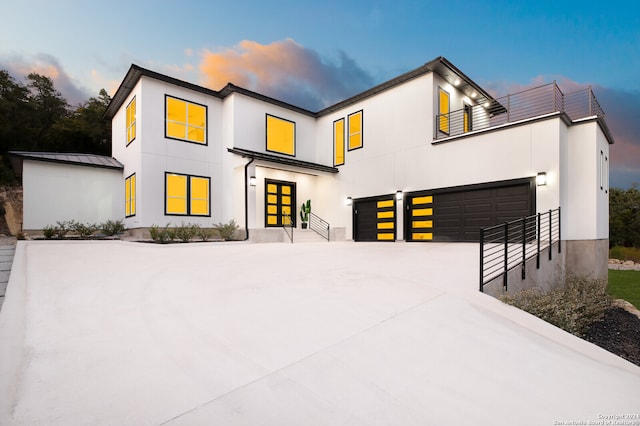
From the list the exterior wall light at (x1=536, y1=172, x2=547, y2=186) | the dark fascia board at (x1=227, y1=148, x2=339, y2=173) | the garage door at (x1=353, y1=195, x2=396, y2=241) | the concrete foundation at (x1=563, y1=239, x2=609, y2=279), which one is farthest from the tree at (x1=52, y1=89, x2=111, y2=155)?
the concrete foundation at (x1=563, y1=239, x2=609, y2=279)

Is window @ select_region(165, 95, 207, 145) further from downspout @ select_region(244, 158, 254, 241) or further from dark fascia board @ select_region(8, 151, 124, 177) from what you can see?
dark fascia board @ select_region(8, 151, 124, 177)

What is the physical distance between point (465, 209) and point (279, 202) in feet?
27.8

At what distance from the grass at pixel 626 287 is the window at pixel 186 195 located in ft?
49.8

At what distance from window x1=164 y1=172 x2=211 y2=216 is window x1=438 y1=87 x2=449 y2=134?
10472mm

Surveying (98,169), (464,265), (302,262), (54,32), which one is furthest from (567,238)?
(54,32)

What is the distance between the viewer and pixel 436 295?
4.65 meters

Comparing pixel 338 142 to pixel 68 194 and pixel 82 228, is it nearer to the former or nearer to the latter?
pixel 82 228

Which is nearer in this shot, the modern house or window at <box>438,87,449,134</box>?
the modern house

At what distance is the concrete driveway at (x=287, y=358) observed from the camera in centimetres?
216

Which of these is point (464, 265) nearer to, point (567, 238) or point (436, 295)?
point (436, 295)

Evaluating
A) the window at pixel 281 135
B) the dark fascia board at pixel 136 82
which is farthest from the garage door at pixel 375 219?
the dark fascia board at pixel 136 82

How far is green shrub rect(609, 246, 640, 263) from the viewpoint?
25031 mm

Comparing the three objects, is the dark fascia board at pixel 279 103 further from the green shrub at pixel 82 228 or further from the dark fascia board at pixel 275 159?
the green shrub at pixel 82 228

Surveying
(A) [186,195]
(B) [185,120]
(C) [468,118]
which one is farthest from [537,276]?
(B) [185,120]
